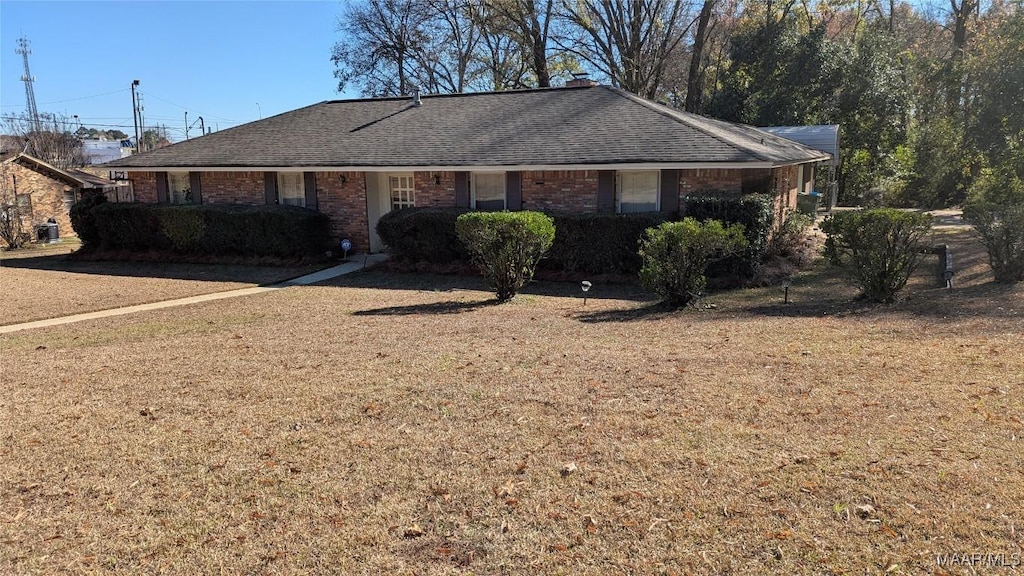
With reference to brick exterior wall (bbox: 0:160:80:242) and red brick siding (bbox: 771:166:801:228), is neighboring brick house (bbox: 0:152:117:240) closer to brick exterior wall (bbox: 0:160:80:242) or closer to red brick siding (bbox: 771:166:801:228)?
brick exterior wall (bbox: 0:160:80:242)

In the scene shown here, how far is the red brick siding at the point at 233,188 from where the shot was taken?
61.5 ft

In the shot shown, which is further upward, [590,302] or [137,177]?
[137,177]

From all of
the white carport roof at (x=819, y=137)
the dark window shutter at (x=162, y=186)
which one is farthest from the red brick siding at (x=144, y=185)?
the white carport roof at (x=819, y=137)

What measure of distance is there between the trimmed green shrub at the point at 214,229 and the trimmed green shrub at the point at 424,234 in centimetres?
240

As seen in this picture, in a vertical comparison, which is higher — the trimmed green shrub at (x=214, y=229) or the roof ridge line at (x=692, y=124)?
the roof ridge line at (x=692, y=124)

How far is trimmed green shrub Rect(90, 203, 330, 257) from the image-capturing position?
17.1 meters

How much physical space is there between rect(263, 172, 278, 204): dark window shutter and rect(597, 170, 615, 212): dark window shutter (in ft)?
29.8

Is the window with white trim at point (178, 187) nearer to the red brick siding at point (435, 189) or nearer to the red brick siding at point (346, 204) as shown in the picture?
the red brick siding at point (346, 204)

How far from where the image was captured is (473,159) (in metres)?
15.9

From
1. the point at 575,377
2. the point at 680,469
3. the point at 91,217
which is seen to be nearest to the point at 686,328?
the point at 575,377

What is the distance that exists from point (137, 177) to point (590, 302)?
15433mm

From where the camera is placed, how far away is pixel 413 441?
4965 mm

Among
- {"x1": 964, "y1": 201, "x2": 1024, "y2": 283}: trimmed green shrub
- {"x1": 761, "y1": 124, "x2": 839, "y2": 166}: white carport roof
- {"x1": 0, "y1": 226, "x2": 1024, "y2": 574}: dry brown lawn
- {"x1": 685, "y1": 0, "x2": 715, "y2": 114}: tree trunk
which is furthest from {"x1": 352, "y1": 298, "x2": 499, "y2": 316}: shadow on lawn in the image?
{"x1": 685, "y1": 0, "x2": 715, "y2": 114}: tree trunk

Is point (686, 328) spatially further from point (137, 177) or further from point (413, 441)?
point (137, 177)
